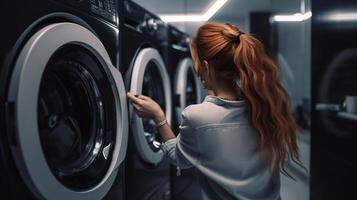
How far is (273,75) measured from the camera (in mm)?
975

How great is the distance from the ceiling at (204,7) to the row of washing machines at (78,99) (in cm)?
106

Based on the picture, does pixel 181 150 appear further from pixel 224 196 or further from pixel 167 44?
pixel 167 44

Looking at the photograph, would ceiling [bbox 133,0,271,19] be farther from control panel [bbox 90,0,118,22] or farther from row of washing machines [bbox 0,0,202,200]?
control panel [bbox 90,0,118,22]

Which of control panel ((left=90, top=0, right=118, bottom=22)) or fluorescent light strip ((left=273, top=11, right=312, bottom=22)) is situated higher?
fluorescent light strip ((left=273, top=11, right=312, bottom=22))

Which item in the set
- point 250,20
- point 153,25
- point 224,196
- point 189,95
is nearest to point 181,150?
point 224,196

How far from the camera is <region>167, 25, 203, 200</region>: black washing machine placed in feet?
6.14

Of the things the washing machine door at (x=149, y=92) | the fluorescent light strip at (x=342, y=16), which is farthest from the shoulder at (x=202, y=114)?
the fluorescent light strip at (x=342, y=16)

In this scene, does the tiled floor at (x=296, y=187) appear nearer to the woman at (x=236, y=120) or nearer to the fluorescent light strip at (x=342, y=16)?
the fluorescent light strip at (x=342, y=16)

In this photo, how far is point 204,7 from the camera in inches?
113

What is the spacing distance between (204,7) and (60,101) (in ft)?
7.01


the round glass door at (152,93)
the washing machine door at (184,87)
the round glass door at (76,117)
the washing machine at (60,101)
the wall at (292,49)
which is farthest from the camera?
the wall at (292,49)

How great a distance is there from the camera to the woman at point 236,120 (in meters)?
0.93

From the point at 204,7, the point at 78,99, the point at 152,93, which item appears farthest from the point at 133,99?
the point at 204,7

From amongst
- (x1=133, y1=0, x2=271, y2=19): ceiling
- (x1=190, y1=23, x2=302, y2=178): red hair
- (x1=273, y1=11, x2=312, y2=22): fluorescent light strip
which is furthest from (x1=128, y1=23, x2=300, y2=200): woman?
(x1=273, y1=11, x2=312, y2=22): fluorescent light strip
